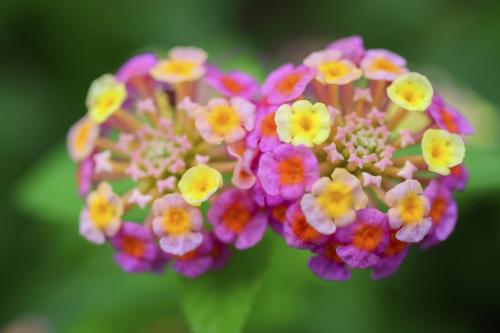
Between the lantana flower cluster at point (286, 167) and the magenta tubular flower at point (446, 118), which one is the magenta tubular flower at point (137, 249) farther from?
the magenta tubular flower at point (446, 118)

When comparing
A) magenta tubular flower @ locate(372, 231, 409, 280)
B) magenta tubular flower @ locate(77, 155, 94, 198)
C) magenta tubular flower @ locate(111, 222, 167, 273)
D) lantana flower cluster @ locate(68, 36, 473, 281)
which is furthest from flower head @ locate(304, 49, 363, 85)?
magenta tubular flower @ locate(77, 155, 94, 198)

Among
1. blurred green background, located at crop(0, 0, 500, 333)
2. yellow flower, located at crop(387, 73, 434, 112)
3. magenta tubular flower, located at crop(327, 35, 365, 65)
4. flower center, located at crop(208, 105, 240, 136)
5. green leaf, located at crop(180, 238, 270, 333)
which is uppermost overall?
flower center, located at crop(208, 105, 240, 136)

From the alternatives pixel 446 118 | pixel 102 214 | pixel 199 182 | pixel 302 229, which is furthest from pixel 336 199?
pixel 102 214

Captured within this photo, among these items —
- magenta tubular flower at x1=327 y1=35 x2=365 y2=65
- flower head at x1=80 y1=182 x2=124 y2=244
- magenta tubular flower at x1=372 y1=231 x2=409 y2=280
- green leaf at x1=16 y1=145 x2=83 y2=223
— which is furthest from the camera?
green leaf at x1=16 y1=145 x2=83 y2=223

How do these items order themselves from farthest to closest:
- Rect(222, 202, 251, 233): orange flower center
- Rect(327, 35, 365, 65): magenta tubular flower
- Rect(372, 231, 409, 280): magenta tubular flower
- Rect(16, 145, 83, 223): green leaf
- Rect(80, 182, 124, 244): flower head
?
Rect(16, 145, 83, 223): green leaf < Rect(327, 35, 365, 65): magenta tubular flower < Rect(80, 182, 124, 244): flower head < Rect(222, 202, 251, 233): orange flower center < Rect(372, 231, 409, 280): magenta tubular flower

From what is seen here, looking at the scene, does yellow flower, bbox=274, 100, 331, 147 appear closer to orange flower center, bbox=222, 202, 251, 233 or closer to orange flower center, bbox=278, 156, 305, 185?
orange flower center, bbox=278, 156, 305, 185

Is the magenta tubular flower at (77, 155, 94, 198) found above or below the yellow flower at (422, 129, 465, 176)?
above

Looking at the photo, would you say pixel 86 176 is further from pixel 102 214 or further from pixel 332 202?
pixel 332 202
